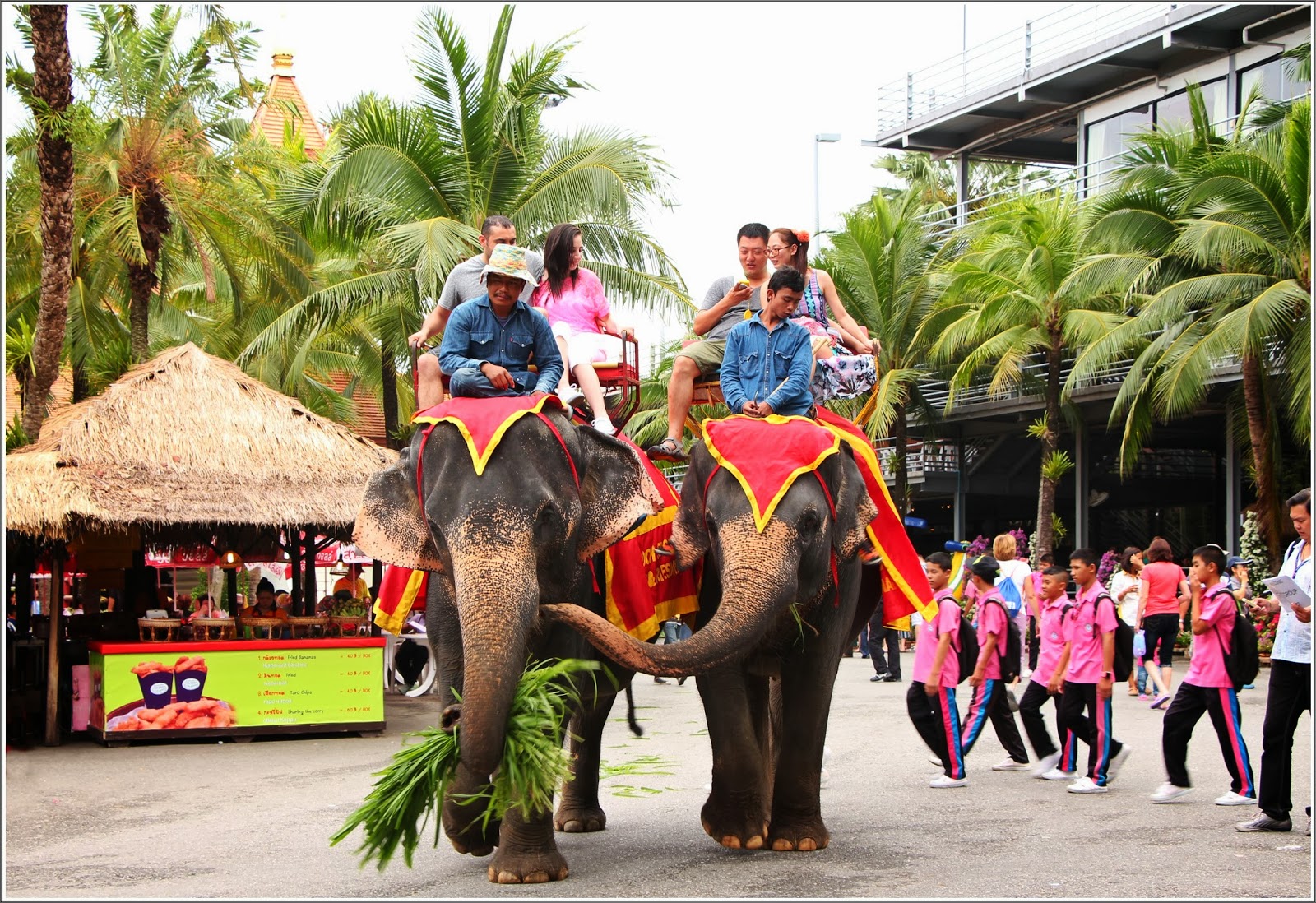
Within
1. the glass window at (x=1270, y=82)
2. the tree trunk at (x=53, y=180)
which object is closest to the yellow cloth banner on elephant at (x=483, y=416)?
the tree trunk at (x=53, y=180)

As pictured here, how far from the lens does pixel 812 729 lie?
24.6 ft

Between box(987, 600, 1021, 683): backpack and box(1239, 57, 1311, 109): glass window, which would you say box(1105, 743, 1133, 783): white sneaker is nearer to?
box(987, 600, 1021, 683): backpack

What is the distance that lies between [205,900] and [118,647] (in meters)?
8.75

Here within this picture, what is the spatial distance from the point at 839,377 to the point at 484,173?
12510 mm

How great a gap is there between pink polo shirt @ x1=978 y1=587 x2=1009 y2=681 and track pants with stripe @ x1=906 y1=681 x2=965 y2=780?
548mm

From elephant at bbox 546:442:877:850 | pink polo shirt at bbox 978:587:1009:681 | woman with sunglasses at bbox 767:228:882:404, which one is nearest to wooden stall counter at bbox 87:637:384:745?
pink polo shirt at bbox 978:587:1009:681

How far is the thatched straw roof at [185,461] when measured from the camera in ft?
47.7

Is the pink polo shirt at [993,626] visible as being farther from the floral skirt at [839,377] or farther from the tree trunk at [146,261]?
the tree trunk at [146,261]

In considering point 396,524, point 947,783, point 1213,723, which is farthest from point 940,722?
point 396,524

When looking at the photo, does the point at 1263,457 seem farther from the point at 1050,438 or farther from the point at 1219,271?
the point at 1050,438

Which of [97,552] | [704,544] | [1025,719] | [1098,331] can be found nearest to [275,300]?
[97,552]

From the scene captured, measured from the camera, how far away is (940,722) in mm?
10641

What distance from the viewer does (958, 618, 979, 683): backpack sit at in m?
10.9

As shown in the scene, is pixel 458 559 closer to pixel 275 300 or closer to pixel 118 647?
pixel 118 647
